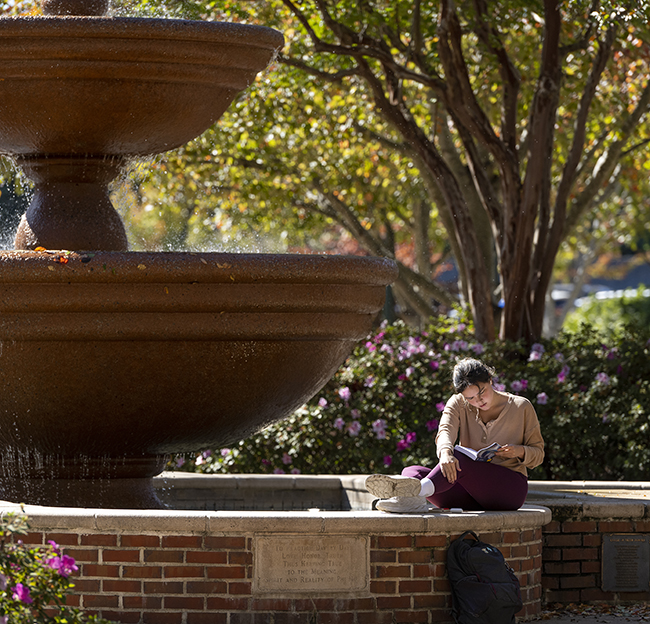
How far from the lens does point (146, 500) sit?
5.73m

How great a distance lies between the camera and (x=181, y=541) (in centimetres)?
464

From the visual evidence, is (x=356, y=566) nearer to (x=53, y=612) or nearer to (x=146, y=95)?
(x=53, y=612)

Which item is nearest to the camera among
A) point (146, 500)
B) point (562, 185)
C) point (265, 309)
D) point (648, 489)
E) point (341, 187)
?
point (265, 309)

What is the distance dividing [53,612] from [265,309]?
63.5 inches

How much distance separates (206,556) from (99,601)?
1.65ft

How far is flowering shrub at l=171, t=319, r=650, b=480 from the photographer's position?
8914mm

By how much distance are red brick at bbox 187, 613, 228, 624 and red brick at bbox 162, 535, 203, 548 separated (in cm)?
30

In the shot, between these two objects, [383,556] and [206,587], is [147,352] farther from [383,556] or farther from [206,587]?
[383,556]

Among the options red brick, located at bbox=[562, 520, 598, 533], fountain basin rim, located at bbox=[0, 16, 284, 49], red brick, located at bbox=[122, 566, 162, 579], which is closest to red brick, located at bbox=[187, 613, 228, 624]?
red brick, located at bbox=[122, 566, 162, 579]

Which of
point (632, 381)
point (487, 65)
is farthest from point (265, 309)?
point (487, 65)

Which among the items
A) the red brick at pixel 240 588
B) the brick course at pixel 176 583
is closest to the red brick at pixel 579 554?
the brick course at pixel 176 583

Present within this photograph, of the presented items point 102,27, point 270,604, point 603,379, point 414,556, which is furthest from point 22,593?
point 603,379

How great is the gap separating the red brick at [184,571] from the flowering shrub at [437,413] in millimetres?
4131

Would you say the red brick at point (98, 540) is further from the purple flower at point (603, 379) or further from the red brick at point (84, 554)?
the purple flower at point (603, 379)
